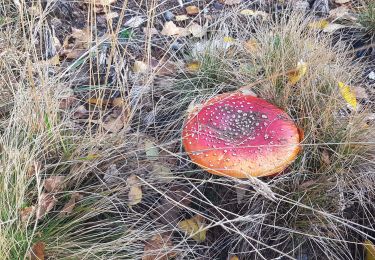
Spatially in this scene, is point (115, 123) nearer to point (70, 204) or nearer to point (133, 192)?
point (133, 192)

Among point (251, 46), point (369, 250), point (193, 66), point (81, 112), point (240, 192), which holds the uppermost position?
point (251, 46)

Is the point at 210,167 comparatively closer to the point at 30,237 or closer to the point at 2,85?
the point at 30,237

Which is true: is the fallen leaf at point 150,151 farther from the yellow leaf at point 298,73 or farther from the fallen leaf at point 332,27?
the fallen leaf at point 332,27

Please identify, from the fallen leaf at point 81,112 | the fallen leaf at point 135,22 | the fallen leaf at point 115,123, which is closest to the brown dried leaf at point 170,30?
the fallen leaf at point 135,22

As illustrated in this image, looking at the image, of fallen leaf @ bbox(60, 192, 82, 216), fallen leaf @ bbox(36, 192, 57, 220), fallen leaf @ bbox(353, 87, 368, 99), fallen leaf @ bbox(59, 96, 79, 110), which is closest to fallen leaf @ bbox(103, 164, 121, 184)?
fallen leaf @ bbox(60, 192, 82, 216)

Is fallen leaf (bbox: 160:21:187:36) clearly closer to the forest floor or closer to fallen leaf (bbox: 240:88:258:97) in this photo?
the forest floor

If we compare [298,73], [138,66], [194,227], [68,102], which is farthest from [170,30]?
[194,227]
